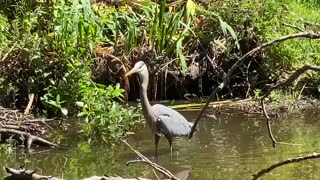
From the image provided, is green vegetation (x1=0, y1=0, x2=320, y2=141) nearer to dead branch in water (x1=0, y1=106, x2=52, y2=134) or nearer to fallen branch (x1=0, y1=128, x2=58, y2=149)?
dead branch in water (x1=0, y1=106, x2=52, y2=134)

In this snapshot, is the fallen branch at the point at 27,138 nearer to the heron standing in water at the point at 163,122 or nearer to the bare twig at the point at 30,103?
the bare twig at the point at 30,103

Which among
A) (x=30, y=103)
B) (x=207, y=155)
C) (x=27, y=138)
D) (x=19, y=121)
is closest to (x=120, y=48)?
(x=30, y=103)

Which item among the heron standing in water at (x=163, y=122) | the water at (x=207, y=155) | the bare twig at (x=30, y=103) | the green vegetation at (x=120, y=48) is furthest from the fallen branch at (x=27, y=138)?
the heron standing in water at (x=163, y=122)

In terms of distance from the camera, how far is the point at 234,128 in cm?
805

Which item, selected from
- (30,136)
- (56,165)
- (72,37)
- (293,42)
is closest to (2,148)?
(30,136)

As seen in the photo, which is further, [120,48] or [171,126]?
[120,48]

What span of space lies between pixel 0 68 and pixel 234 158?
3.44 metres

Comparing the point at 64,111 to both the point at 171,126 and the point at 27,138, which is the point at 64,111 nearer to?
the point at 27,138

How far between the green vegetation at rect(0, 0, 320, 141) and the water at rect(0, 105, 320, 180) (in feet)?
1.56

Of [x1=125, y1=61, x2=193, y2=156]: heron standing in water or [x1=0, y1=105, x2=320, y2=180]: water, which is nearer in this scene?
[x1=0, y1=105, x2=320, y2=180]: water

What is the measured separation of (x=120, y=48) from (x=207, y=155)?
3.29 metres

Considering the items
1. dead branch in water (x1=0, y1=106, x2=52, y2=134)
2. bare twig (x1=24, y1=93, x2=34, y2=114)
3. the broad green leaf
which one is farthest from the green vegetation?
dead branch in water (x1=0, y1=106, x2=52, y2=134)

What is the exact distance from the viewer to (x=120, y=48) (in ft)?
31.6

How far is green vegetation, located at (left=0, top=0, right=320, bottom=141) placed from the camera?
8.32 metres
